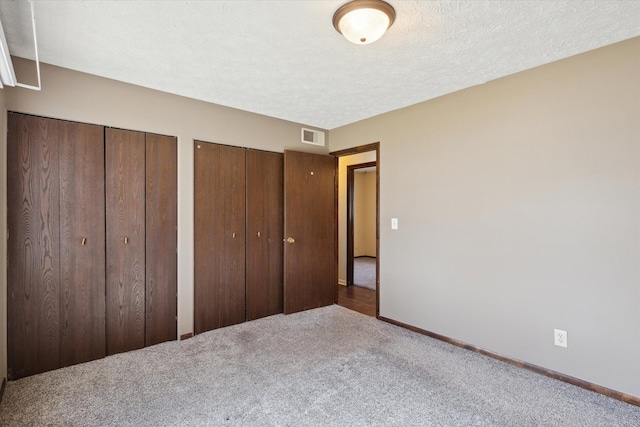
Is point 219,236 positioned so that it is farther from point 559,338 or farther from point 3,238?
point 559,338

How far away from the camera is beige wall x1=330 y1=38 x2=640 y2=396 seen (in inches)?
81.7

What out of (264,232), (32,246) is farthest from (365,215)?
(32,246)

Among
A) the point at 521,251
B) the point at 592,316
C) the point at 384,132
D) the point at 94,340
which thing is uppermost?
the point at 384,132

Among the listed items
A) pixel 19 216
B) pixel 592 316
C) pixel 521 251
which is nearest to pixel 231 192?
pixel 19 216

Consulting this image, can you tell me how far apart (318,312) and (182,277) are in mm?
1675

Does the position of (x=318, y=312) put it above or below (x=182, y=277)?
below

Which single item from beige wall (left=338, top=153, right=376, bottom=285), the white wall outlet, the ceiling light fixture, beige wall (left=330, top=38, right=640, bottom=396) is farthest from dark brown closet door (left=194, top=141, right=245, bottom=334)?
the white wall outlet

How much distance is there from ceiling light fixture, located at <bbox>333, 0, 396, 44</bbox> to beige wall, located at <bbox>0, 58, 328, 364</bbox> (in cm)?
186

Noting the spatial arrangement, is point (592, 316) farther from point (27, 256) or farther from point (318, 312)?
point (27, 256)

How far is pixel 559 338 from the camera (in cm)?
232

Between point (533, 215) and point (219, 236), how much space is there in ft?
9.45

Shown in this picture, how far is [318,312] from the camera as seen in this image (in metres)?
3.88

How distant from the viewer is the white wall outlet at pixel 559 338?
90.3 inches

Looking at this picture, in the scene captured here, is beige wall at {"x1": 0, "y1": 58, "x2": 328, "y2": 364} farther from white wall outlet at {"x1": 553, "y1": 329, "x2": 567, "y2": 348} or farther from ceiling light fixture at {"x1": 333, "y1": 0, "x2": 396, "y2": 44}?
white wall outlet at {"x1": 553, "y1": 329, "x2": 567, "y2": 348}
